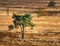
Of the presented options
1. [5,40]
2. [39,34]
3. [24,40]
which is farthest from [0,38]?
[39,34]

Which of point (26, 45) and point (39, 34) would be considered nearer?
point (26, 45)

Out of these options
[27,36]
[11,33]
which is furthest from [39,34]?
[11,33]

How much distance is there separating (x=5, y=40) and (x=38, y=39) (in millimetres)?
3994

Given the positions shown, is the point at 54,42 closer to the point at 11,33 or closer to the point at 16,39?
the point at 16,39

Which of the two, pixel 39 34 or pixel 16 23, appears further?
pixel 39 34

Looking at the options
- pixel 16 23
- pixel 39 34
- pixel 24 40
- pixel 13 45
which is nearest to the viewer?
pixel 13 45

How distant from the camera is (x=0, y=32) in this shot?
3117 cm

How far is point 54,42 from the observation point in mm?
25938

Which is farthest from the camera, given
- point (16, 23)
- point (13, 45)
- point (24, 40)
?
point (16, 23)

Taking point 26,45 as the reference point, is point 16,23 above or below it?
above

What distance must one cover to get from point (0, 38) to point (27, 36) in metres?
3.59

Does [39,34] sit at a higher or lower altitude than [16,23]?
lower

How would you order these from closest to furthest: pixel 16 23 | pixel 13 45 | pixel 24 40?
pixel 13 45
pixel 24 40
pixel 16 23

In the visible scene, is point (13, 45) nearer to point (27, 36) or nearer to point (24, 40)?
point (24, 40)
